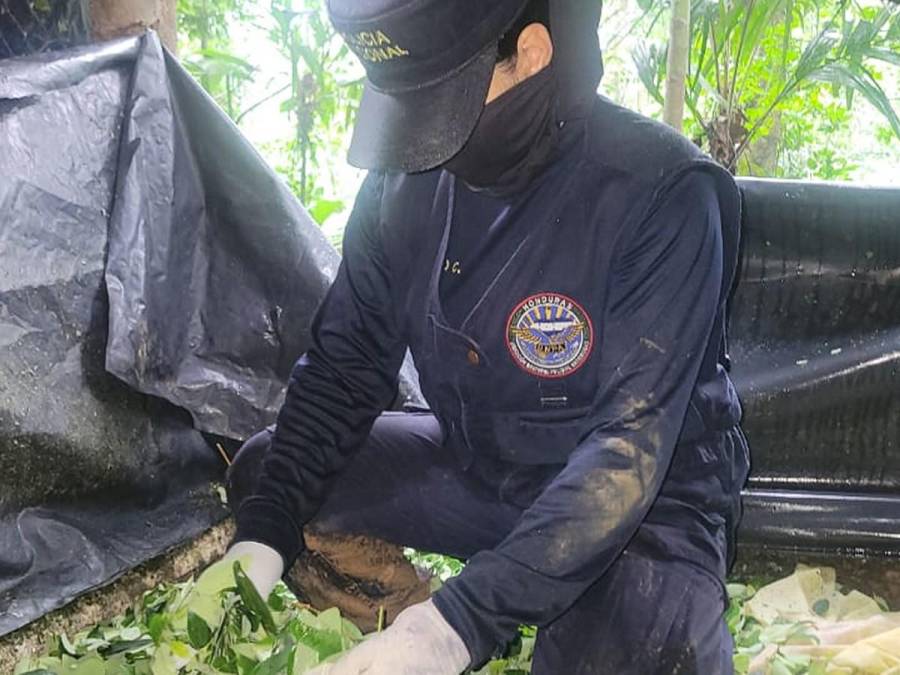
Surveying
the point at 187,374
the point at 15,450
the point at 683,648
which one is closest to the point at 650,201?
the point at 683,648

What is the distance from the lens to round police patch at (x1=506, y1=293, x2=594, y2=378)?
1.36m

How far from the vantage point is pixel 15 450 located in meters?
1.65

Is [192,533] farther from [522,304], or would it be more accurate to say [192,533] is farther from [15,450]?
[522,304]

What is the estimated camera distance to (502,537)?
63.2 inches

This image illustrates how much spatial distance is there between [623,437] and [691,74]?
2789 millimetres

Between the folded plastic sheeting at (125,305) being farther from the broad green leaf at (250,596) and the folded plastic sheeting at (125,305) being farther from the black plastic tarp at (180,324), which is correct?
the broad green leaf at (250,596)

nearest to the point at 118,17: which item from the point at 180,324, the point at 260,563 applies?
the point at 180,324

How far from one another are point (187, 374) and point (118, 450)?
0.19 m

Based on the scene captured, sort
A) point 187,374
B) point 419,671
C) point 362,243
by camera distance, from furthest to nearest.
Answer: point 187,374, point 362,243, point 419,671

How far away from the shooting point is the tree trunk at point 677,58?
3.07 meters

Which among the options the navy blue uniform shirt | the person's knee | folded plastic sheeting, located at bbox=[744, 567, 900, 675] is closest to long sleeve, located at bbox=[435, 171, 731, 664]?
the navy blue uniform shirt

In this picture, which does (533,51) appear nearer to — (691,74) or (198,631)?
(198,631)

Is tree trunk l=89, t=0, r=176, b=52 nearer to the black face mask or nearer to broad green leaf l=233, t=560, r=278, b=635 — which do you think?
the black face mask

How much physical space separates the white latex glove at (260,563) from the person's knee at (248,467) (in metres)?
0.18
